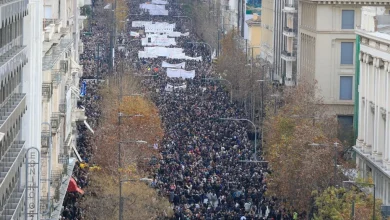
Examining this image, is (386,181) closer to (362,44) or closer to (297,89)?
(362,44)

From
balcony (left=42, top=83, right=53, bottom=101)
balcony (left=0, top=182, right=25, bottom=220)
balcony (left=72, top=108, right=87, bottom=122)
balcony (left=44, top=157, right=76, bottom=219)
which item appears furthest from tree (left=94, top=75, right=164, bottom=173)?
balcony (left=0, top=182, right=25, bottom=220)

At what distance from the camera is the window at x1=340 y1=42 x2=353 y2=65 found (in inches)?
3938

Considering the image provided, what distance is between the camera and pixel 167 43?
17325 cm

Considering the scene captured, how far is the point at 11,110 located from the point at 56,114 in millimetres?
23260

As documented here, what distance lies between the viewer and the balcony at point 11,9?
4319 centimetres

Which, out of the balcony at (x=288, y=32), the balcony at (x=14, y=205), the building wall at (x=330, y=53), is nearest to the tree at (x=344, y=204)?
the balcony at (x=14, y=205)

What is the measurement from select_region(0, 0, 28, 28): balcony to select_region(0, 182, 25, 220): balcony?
497 cm

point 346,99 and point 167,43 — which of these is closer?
point 346,99

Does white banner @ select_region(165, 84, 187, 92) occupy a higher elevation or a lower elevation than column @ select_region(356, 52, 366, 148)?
lower

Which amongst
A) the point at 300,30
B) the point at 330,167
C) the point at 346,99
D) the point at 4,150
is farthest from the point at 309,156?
the point at 300,30

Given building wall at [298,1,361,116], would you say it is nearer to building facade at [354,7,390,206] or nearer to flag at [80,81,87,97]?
flag at [80,81,87,97]

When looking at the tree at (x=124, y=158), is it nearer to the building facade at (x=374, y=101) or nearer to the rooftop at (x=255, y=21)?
the building facade at (x=374, y=101)

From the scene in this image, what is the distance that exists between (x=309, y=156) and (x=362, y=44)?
43.8ft

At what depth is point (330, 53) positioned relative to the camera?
101312mm
